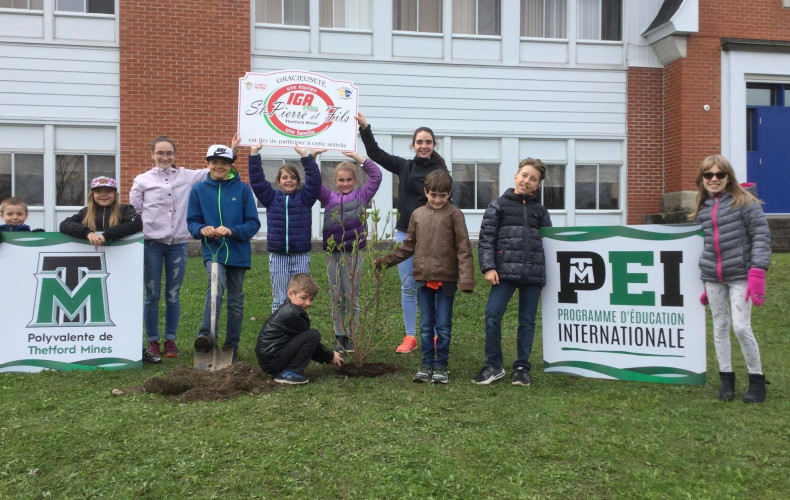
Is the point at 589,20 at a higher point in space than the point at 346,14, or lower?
higher

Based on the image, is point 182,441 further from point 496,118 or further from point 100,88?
point 496,118

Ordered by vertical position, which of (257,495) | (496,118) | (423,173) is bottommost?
(257,495)

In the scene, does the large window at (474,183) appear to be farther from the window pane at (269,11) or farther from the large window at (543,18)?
the window pane at (269,11)

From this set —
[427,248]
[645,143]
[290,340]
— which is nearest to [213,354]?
[290,340]

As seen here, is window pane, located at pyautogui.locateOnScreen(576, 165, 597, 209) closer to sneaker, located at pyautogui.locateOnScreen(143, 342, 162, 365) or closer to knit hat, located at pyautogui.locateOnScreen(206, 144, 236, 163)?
knit hat, located at pyautogui.locateOnScreen(206, 144, 236, 163)

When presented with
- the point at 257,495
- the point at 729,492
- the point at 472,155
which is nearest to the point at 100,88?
the point at 472,155

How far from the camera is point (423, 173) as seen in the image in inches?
243

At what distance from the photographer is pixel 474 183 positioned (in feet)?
50.1

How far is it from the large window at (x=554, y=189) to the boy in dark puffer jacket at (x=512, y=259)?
34.4 feet

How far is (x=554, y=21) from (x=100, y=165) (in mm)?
10737

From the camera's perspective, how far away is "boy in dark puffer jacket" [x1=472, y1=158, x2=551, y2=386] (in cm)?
533

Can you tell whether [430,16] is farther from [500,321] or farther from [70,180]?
[500,321]

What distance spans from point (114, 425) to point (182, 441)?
580 millimetres

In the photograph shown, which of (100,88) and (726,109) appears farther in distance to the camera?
(726,109)
